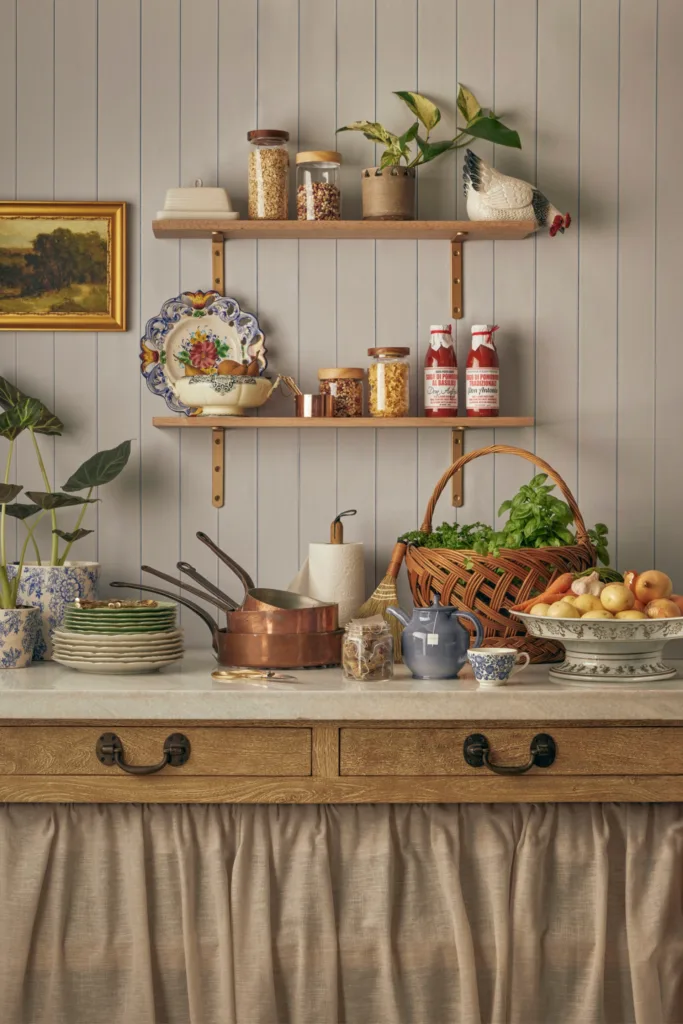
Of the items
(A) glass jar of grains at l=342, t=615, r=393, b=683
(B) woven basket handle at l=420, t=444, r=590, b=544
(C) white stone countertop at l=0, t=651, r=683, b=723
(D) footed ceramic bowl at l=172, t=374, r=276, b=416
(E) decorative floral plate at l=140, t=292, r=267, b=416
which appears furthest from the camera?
(E) decorative floral plate at l=140, t=292, r=267, b=416

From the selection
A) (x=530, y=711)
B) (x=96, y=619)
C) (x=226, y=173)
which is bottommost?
(x=530, y=711)

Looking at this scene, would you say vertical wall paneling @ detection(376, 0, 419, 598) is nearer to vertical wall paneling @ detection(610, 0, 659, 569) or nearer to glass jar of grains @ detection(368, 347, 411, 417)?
glass jar of grains @ detection(368, 347, 411, 417)

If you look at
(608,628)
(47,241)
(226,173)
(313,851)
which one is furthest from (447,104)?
(313,851)

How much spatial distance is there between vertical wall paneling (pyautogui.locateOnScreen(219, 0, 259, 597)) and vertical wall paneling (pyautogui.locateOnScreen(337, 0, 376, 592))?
20 centimetres

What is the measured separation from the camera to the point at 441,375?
237cm

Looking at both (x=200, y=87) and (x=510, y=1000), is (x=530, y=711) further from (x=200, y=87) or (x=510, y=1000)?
(x=200, y=87)

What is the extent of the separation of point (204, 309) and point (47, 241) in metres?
0.41

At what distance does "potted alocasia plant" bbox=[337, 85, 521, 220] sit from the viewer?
234 centimetres

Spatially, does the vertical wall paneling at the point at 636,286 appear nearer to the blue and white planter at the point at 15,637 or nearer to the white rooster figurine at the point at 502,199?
the white rooster figurine at the point at 502,199

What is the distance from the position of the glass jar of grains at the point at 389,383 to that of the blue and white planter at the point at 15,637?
0.89m

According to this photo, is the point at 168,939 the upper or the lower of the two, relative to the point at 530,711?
lower

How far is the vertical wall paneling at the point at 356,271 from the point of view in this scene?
2455 mm

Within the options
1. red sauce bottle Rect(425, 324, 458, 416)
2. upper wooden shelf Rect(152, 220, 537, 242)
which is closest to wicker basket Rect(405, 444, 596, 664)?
red sauce bottle Rect(425, 324, 458, 416)

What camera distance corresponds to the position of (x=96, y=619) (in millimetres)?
2037
